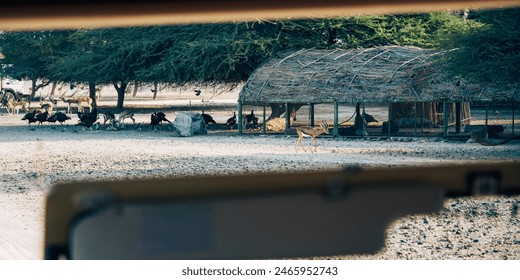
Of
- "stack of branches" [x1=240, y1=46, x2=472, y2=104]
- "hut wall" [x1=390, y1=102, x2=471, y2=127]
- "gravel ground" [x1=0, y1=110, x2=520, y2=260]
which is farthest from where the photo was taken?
"hut wall" [x1=390, y1=102, x2=471, y2=127]

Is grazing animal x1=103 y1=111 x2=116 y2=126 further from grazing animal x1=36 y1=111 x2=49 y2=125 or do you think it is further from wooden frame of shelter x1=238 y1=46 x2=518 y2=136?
wooden frame of shelter x1=238 y1=46 x2=518 y2=136

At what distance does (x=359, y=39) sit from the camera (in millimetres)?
34531

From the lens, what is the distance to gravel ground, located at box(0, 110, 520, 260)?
32.5 ft

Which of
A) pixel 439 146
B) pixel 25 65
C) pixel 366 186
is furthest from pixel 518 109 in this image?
pixel 25 65

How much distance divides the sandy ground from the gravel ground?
0.02 metres

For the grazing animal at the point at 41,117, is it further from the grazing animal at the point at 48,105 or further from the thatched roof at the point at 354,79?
the thatched roof at the point at 354,79

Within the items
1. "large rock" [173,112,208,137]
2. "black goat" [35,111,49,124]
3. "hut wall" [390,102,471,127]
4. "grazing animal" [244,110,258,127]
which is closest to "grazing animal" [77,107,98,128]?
"black goat" [35,111,49,124]

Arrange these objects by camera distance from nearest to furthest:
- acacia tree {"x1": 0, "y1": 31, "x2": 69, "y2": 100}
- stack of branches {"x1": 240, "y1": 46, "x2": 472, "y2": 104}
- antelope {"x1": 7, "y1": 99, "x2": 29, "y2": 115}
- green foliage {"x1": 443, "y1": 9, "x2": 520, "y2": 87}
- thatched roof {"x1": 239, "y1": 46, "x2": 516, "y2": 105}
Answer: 1. green foliage {"x1": 443, "y1": 9, "x2": 520, "y2": 87}
2. thatched roof {"x1": 239, "y1": 46, "x2": 516, "y2": 105}
3. stack of branches {"x1": 240, "y1": 46, "x2": 472, "y2": 104}
4. antelope {"x1": 7, "y1": 99, "x2": 29, "y2": 115}
5. acacia tree {"x1": 0, "y1": 31, "x2": 69, "y2": 100}

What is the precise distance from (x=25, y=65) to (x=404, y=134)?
89.3 feet

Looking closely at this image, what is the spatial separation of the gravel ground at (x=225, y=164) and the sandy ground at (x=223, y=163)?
0.02 meters

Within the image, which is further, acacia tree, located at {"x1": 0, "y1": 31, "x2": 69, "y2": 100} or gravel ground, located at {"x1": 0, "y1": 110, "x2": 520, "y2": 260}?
acacia tree, located at {"x1": 0, "y1": 31, "x2": 69, "y2": 100}

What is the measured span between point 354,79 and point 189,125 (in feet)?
18.3

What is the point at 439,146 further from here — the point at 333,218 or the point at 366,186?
the point at 333,218

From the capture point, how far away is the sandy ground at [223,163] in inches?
390
